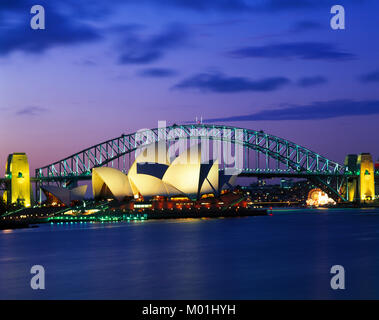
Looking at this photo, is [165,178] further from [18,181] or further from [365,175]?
[365,175]

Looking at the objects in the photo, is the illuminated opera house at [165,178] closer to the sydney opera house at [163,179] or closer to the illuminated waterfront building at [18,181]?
the sydney opera house at [163,179]

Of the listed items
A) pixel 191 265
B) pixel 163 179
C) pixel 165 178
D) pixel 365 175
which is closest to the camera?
pixel 191 265

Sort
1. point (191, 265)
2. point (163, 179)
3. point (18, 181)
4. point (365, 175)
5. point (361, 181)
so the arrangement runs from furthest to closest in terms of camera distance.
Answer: point (361, 181)
point (365, 175)
point (18, 181)
point (163, 179)
point (191, 265)

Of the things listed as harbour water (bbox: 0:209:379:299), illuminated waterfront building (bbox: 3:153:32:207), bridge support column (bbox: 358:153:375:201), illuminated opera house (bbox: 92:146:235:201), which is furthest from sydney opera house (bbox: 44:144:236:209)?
bridge support column (bbox: 358:153:375:201)

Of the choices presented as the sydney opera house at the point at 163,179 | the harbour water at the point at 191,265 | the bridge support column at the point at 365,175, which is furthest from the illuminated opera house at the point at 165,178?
the bridge support column at the point at 365,175

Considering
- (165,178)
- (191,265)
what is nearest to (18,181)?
(165,178)
